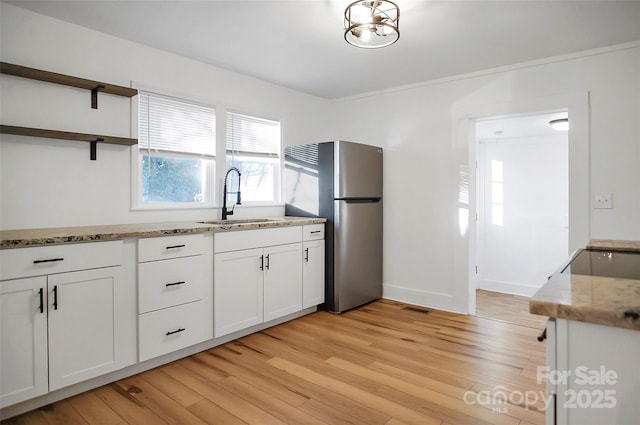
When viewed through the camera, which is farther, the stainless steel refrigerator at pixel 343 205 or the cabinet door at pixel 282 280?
the stainless steel refrigerator at pixel 343 205

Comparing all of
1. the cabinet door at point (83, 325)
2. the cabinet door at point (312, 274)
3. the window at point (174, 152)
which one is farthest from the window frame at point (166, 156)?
the cabinet door at point (312, 274)

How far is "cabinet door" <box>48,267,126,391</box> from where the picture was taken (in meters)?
2.00

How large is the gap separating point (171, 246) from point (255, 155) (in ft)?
5.38

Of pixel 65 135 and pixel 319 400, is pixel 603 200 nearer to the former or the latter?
pixel 319 400

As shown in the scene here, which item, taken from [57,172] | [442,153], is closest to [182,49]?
[57,172]

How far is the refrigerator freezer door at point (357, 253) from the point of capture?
3688mm

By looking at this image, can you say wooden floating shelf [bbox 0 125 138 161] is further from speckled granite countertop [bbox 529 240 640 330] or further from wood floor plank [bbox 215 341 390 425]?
speckled granite countertop [bbox 529 240 640 330]

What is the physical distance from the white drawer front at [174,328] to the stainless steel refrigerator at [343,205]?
1.39 m

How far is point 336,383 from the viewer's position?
230 centimetres

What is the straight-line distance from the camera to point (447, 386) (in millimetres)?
2256

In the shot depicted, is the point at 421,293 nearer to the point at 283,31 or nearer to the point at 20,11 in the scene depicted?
the point at 283,31

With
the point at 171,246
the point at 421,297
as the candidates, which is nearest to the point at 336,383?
the point at 171,246

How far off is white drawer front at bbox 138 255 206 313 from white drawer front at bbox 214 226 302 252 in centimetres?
21

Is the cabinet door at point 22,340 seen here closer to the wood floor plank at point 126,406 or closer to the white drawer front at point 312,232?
the wood floor plank at point 126,406
